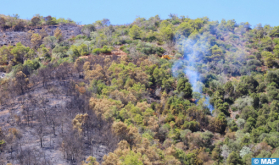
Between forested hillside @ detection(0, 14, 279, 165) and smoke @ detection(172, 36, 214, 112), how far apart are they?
0.96ft

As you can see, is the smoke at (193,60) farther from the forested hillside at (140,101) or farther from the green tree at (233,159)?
the green tree at (233,159)

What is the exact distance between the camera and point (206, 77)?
70.1 metres

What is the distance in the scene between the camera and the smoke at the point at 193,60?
66694 millimetres

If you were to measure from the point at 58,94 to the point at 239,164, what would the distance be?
33.6 m

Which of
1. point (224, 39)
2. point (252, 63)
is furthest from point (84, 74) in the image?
point (224, 39)

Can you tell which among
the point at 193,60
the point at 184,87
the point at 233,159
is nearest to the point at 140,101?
the point at 184,87

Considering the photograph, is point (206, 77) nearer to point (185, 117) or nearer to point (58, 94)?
point (185, 117)

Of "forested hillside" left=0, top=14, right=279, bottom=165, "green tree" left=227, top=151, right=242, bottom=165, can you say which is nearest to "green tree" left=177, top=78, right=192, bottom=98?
"forested hillside" left=0, top=14, right=279, bottom=165

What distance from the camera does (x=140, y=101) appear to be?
54.8 metres

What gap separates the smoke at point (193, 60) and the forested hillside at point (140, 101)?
0.29 metres

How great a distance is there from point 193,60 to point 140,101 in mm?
31410

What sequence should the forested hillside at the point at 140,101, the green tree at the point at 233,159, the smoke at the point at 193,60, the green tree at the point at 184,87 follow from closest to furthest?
the forested hillside at the point at 140,101 < the green tree at the point at 233,159 < the green tree at the point at 184,87 < the smoke at the point at 193,60

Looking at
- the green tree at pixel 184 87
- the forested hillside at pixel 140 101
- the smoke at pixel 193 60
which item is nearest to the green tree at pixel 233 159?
the forested hillside at pixel 140 101

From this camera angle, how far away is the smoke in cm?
6669
